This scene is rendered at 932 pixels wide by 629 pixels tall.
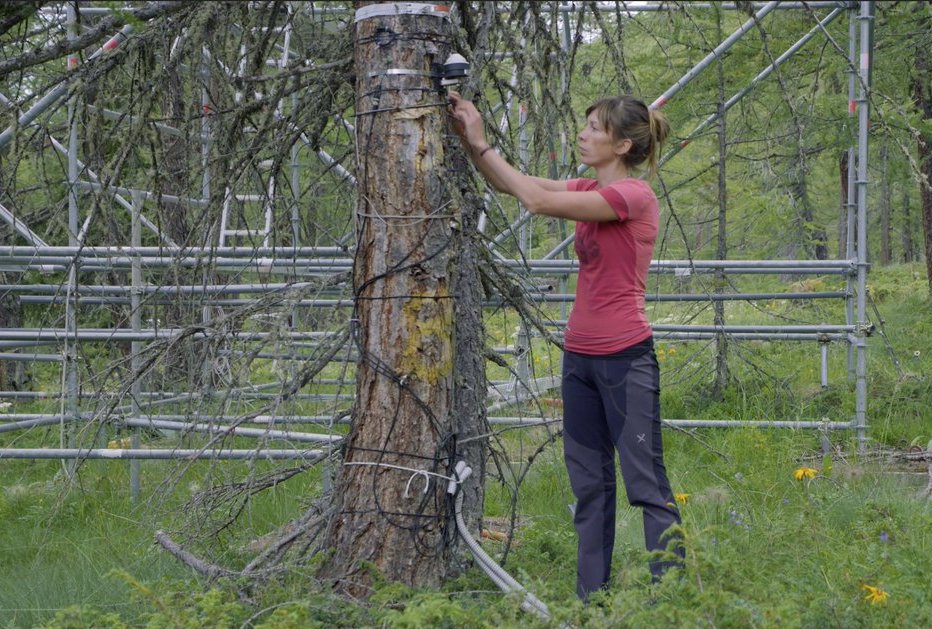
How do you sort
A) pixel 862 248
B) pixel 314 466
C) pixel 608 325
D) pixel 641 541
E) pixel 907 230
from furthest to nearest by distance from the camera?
1. pixel 907 230
2. pixel 862 248
3. pixel 314 466
4. pixel 641 541
5. pixel 608 325

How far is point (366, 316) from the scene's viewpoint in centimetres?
359

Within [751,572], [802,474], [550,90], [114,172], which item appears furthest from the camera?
[802,474]

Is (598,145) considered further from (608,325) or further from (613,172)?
(608,325)

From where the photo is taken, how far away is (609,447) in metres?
3.74

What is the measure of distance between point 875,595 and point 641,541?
1.39m

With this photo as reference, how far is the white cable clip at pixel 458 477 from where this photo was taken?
3.59 m

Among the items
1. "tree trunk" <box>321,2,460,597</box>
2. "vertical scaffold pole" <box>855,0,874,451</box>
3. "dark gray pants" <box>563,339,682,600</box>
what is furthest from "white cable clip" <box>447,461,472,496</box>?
"vertical scaffold pole" <box>855,0,874,451</box>

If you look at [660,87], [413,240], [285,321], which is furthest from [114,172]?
[660,87]

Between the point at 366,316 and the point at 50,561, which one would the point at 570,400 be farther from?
the point at 50,561

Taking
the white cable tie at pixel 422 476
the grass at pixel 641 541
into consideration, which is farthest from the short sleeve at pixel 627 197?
the white cable tie at pixel 422 476

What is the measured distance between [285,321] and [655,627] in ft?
5.06

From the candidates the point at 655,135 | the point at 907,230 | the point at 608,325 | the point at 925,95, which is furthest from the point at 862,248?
the point at 907,230

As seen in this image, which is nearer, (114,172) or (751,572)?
(751,572)

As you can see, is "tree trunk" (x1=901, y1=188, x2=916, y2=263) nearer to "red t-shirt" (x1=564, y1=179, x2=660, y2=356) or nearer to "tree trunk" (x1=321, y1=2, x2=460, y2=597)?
"red t-shirt" (x1=564, y1=179, x2=660, y2=356)
